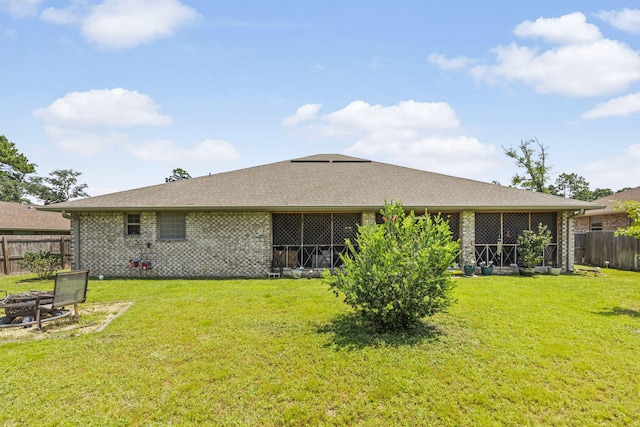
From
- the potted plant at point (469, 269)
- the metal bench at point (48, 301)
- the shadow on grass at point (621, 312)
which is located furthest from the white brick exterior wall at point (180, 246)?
the shadow on grass at point (621, 312)

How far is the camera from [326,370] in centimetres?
403

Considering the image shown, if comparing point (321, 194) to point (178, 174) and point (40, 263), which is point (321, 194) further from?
point (178, 174)

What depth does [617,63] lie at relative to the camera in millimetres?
10977

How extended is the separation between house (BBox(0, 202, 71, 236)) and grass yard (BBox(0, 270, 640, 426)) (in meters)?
13.2

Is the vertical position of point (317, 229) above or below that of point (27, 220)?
below

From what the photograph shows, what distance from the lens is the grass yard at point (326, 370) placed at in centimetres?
316

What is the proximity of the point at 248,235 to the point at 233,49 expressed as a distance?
20.8 feet

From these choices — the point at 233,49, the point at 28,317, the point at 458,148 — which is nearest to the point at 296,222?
the point at 233,49

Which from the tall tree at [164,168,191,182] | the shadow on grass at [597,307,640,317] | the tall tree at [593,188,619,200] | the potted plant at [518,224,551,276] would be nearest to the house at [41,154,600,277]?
the potted plant at [518,224,551,276]

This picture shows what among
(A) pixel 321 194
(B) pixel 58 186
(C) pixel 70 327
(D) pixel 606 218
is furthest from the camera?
(B) pixel 58 186

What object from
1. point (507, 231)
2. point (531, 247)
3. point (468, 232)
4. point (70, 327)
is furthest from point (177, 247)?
point (531, 247)

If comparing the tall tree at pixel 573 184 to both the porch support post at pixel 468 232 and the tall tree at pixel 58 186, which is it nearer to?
the porch support post at pixel 468 232

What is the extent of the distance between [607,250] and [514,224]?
18.7 feet

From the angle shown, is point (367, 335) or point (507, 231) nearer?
point (367, 335)
